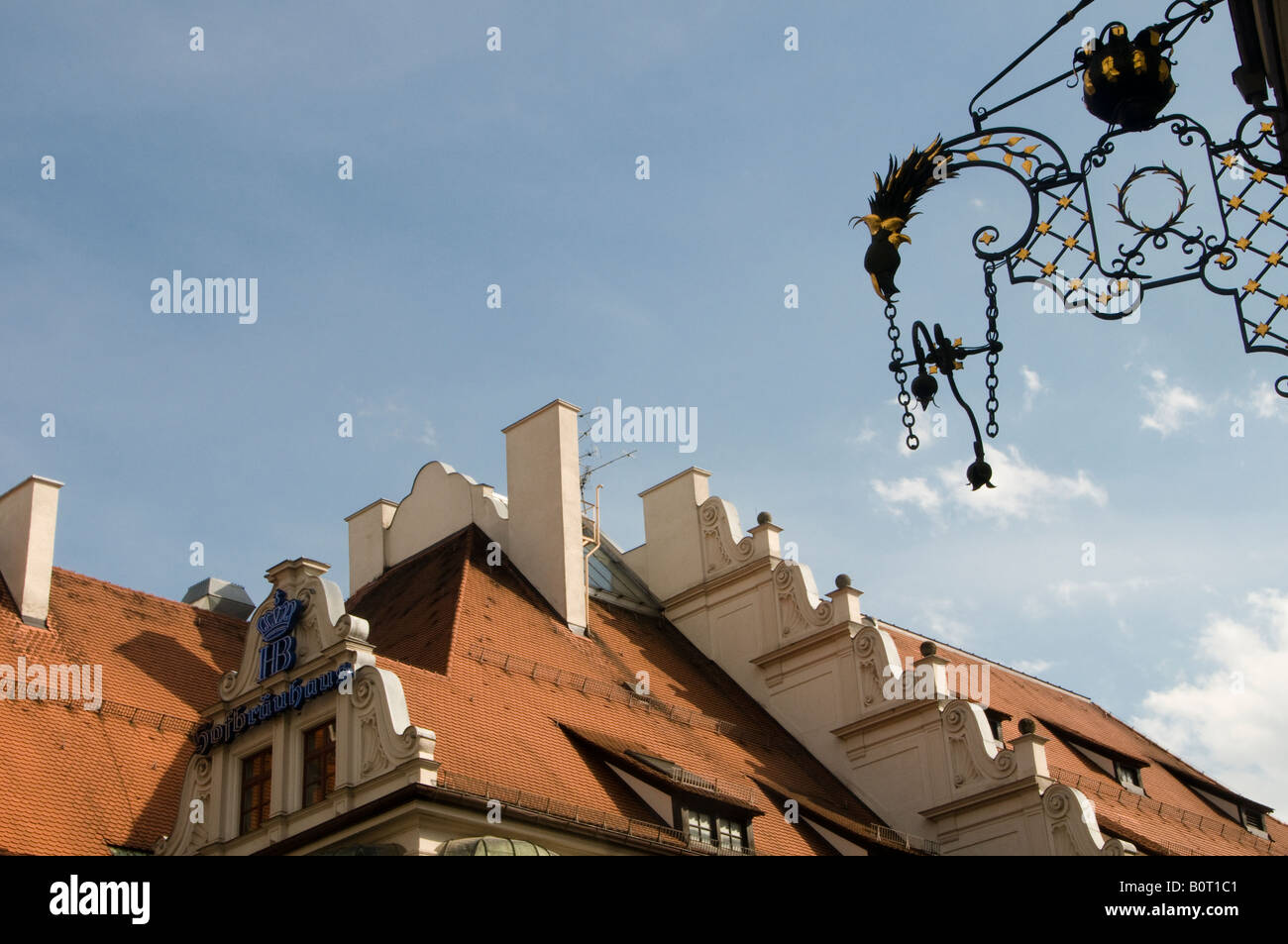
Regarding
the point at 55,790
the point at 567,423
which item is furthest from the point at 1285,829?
the point at 55,790

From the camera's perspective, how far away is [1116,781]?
39.1 meters

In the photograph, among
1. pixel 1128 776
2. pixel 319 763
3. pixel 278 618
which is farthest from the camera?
pixel 1128 776

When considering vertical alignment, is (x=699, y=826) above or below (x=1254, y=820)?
below

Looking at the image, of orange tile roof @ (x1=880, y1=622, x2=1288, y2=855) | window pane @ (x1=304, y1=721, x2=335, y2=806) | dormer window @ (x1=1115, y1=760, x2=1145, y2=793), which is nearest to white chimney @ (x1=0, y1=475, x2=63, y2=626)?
window pane @ (x1=304, y1=721, x2=335, y2=806)

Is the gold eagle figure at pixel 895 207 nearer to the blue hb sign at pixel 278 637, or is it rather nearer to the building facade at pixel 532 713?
the building facade at pixel 532 713

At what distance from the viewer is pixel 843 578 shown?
34344 millimetres

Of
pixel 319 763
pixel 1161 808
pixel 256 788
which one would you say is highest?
pixel 1161 808

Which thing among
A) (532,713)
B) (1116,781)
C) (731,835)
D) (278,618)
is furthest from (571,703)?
(1116,781)

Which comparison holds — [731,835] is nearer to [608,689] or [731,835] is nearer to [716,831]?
[716,831]

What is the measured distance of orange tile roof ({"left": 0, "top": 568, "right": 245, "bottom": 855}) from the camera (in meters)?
23.7

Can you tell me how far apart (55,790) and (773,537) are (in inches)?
652

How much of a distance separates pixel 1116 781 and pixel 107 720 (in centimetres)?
2304
